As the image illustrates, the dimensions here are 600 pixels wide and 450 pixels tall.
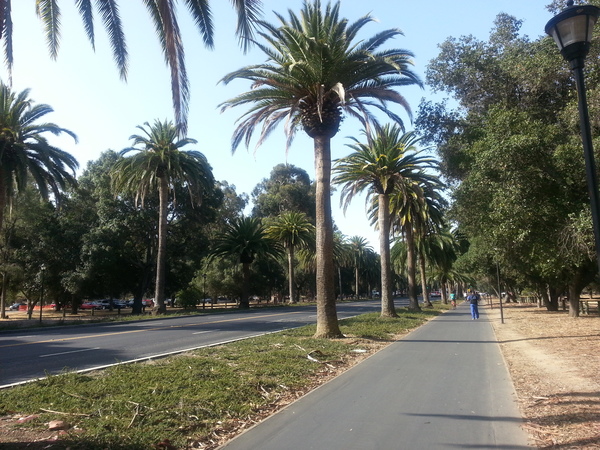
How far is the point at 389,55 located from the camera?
16.6m

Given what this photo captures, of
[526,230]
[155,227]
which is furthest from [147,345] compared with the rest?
[155,227]

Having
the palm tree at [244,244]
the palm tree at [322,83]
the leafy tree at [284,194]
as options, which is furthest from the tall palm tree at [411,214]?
the leafy tree at [284,194]

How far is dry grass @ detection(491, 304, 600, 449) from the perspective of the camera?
528 centimetres

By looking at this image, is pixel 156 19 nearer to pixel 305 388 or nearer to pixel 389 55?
pixel 305 388

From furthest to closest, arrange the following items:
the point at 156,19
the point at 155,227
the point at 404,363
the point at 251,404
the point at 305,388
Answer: the point at 155,227, the point at 404,363, the point at 156,19, the point at 305,388, the point at 251,404

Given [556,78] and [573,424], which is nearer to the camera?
[573,424]

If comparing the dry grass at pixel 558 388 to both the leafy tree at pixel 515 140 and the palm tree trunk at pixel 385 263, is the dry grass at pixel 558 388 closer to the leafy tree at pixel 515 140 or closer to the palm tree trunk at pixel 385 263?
the leafy tree at pixel 515 140

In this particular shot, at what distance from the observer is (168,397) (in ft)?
21.8

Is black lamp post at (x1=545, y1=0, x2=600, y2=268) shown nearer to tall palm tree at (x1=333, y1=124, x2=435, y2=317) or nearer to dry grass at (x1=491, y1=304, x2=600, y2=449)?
dry grass at (x1=491, y1=304, x2=600, y2=449)

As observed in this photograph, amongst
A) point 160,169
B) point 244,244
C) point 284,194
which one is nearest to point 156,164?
point 160,169

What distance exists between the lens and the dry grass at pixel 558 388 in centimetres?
528

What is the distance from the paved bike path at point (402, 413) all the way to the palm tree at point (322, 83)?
18.3ft

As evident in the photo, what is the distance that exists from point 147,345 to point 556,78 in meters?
15.5

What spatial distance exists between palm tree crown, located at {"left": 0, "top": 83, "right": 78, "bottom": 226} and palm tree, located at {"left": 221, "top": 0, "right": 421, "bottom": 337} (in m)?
12.6
